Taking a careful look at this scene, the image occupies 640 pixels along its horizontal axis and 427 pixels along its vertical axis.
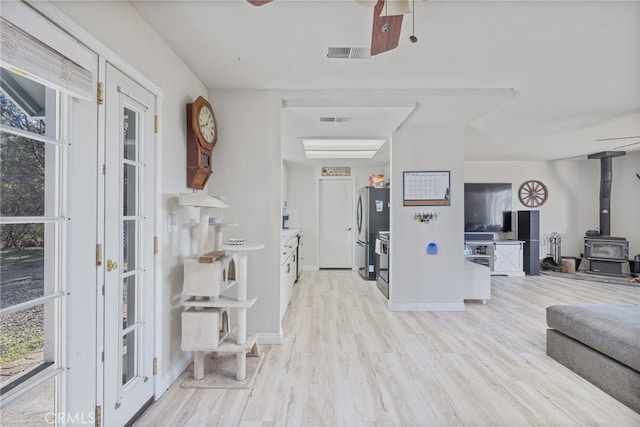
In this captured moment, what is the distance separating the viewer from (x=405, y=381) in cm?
216

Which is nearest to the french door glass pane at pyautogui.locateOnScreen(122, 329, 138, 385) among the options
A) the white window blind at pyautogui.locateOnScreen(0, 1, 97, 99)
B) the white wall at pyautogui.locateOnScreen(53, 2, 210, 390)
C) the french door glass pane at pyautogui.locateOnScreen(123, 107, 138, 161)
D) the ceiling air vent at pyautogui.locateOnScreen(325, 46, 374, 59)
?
the white wall at pyautogui.locateOnScreen(53, 2, 210, 390)

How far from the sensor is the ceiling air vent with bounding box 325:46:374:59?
2.12 meters

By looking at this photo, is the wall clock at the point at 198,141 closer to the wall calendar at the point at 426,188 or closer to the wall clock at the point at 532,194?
the wall calendar at the point at 426,188

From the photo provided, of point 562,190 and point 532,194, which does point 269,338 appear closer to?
point 532,194

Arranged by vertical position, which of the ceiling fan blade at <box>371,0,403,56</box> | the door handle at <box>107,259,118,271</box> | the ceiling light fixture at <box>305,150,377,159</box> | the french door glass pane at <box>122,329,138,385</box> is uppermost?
the ceiling light fixture at <box>305,150,377,159</box>

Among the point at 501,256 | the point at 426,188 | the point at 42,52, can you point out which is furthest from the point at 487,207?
the point at 42,52

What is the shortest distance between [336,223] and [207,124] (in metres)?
4.32

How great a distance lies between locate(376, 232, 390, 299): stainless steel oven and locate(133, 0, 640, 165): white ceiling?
5.43 feet

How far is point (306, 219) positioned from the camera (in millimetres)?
6500

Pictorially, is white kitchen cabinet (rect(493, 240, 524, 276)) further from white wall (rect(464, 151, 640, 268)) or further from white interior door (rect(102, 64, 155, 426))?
white interior door (rect(102, 64, 155, 426))

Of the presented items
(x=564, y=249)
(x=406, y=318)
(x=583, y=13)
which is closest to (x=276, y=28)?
(x=583, y=13)

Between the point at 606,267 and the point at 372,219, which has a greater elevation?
the point at 372,219

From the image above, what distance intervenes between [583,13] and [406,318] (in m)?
2.98

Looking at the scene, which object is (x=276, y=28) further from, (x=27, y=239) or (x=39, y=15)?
(x=27, y=239)
